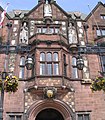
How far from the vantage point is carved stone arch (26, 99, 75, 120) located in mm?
17997

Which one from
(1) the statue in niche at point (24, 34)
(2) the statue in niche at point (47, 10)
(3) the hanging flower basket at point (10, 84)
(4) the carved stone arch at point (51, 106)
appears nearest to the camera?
(3) the hanging flower basket at point (10, 84)

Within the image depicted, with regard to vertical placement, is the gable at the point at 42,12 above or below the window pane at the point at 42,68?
above

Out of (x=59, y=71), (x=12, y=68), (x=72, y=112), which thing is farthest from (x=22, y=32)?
(x=72, y=112)

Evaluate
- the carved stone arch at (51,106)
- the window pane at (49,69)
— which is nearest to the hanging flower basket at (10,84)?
the carved stone arch at (51,106)

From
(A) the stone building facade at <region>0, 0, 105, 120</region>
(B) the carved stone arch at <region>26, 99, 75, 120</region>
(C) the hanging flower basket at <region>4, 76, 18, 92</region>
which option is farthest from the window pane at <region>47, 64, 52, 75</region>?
(C) the hanging flower basket at <region>4, 76, 18, 92</region>

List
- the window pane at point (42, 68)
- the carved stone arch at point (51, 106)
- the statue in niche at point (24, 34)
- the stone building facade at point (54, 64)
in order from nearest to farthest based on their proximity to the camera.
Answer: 1. the carved stone arch at point (51, 106)
2. the stone building facade at point (54, 64)
3. the window pane at point (42, 68)
4. the statue in niche at point (24, 34)

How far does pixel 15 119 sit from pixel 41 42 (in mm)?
6206

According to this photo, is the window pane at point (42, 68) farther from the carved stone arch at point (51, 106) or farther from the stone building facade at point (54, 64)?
the carved stone arch at point (51, 106)

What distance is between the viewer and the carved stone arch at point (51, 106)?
59.0 ft

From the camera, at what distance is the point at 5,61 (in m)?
20.3

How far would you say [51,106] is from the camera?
1858cm

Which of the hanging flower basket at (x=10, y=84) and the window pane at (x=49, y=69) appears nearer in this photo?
the hanging flower basket at (x=10, y=84)

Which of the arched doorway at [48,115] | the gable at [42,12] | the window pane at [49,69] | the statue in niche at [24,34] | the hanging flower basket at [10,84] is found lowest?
the arched doorway at [48,115]

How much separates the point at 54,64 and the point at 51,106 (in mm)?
3131
